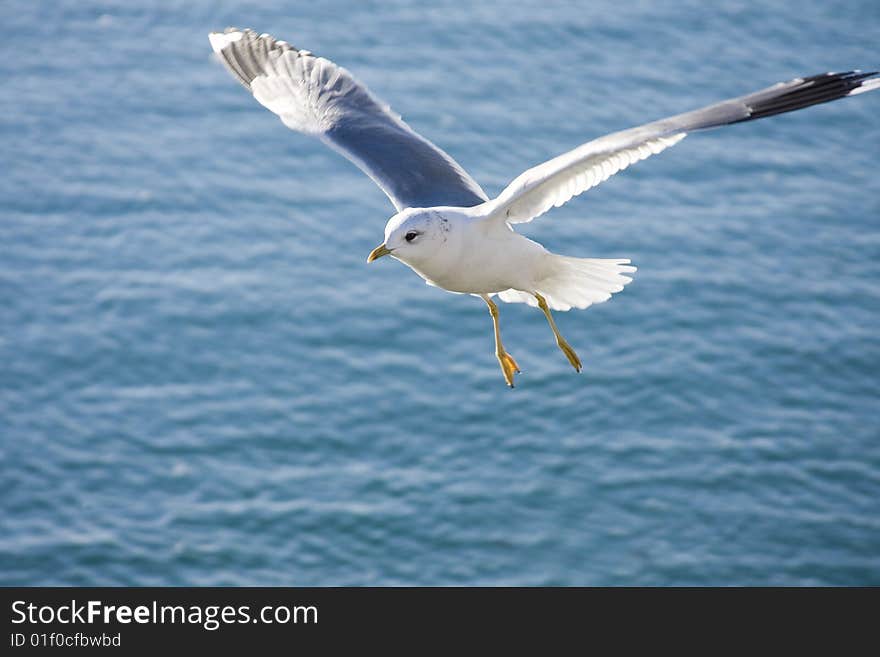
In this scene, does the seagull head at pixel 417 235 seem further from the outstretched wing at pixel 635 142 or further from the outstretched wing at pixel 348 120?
the outstretched wing at pixel 348 120

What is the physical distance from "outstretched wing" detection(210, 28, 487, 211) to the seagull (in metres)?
0.01

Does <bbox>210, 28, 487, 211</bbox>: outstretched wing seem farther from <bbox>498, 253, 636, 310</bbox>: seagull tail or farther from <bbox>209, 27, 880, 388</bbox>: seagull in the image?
<bbox>498, 253, 636, 310</bbox>: seagull tail

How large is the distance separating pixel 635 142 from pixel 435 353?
19260 millimetres

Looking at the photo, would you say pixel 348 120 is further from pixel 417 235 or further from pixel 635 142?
pixel 635 142

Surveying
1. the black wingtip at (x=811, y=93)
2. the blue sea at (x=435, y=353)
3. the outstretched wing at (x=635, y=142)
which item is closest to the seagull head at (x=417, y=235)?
the outstretched wing at (x=635, y=142)

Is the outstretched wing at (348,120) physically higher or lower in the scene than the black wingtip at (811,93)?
higher

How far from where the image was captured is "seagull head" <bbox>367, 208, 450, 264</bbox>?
1077cm

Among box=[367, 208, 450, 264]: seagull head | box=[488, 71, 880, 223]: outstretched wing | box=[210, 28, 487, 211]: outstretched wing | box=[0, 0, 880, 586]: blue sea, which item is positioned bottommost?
box=[367, 208, 450, 264]: seagull head

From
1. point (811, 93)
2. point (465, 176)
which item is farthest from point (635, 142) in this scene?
point (465, 176)

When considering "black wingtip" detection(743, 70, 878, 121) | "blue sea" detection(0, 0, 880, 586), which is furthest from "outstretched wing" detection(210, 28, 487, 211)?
"blue sea" detection(0, 0, 880, 586)

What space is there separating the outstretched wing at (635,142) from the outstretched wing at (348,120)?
5.02 ft

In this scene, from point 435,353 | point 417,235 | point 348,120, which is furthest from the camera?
point 435,353

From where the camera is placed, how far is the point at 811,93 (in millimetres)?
10656

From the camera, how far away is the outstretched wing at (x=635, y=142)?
1027cm
